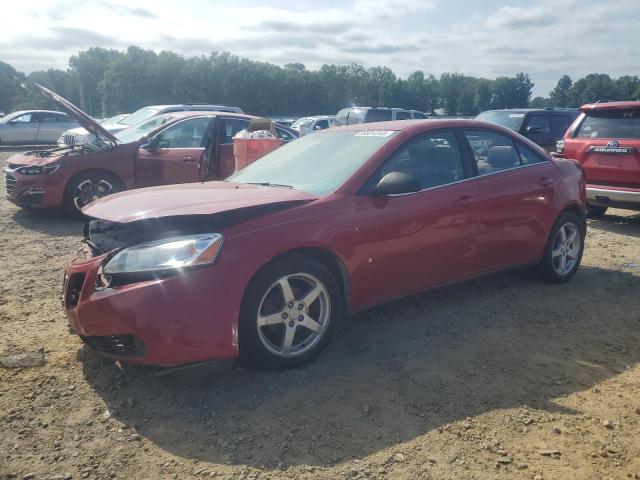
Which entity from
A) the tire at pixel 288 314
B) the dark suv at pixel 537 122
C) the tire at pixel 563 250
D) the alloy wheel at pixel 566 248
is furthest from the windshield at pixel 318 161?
the dark suv at pixel 537 122

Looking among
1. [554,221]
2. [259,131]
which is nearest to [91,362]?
[554,221]

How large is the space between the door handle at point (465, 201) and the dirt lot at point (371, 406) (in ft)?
3.00

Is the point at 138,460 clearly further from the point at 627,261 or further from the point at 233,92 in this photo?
the point at 233,92

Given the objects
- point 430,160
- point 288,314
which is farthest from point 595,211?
point 288,314

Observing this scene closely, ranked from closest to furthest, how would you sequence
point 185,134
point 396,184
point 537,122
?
point 396,184, point 185,134, point 537,122

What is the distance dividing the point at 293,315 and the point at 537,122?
36.7ft

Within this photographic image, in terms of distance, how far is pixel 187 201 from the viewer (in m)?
3.55

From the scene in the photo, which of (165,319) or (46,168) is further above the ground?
(46,168)

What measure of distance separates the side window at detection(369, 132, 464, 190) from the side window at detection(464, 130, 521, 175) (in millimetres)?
225

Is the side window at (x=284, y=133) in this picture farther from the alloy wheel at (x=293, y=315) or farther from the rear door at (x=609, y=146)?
the alloy wheel at (x=293, y=315)

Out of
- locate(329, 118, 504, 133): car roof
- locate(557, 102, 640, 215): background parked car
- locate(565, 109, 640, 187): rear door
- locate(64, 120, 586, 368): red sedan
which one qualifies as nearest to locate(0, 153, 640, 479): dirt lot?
locate(64, 120, 586, 368): red sedan

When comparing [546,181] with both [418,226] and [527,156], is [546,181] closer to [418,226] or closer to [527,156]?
[527,156]

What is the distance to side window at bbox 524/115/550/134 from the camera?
12.5 metres

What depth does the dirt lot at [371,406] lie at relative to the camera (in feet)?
8.77
